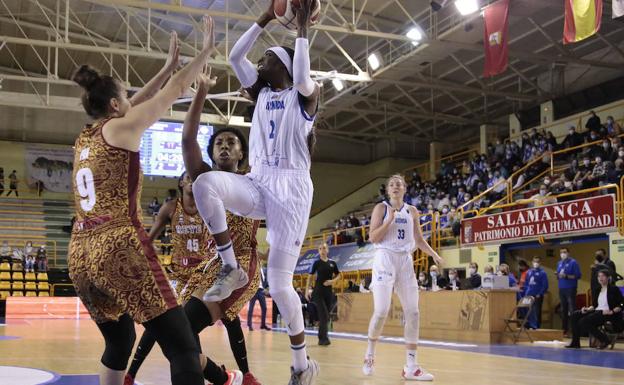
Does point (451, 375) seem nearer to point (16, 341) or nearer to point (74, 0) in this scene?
point (16, 341)

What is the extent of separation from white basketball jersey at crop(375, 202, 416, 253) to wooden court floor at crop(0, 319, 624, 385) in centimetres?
131

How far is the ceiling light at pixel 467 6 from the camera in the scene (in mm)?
16984

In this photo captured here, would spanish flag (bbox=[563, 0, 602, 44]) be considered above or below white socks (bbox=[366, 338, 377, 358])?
above

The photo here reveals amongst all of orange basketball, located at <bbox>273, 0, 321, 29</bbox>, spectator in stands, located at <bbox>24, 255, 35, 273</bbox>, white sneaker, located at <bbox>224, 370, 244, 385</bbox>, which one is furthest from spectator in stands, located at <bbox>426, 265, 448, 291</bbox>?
spectator in stands, located at <bbox>24, 255, 35, 273</bbox>

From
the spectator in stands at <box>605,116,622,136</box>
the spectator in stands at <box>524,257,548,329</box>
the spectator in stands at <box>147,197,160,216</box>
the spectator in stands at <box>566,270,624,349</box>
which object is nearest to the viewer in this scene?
the spectator in stands at <box>566,270,624,349</box>

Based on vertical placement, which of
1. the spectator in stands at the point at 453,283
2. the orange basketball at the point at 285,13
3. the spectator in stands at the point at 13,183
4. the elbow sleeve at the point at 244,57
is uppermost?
the spectator in stands at the point at 13,183

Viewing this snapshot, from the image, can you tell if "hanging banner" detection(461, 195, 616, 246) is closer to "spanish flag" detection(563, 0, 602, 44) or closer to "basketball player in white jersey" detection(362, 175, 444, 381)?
"spanish flag" detection(563, 0, 602, 44)

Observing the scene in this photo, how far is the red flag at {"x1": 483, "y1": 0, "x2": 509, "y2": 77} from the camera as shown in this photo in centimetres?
1664

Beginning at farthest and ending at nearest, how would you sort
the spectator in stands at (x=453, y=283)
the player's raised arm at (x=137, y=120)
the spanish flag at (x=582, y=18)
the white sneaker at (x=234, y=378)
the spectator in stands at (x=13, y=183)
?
the spectator in stands at (x=13, y=183), the spectator in stands at (x=453, y=283), the spanish flag at (x=582, y=18), the white sneaker at (x=234, y=378), the player's raised arm at (x=137, y=120)

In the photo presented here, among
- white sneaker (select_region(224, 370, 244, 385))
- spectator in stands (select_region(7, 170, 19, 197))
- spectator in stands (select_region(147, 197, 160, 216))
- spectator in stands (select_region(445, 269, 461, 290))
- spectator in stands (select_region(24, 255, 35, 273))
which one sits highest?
spectator in stands (select_region(7, 170, 19, 197))

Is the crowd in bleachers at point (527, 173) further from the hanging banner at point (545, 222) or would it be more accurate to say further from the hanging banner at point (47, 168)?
the hanging banner at point (47, 168)

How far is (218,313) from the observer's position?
5.17 metres

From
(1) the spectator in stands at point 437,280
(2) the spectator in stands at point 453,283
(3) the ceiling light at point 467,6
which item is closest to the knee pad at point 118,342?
(2) the spectator in stands at point 453,283

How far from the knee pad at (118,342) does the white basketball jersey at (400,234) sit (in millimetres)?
4220
